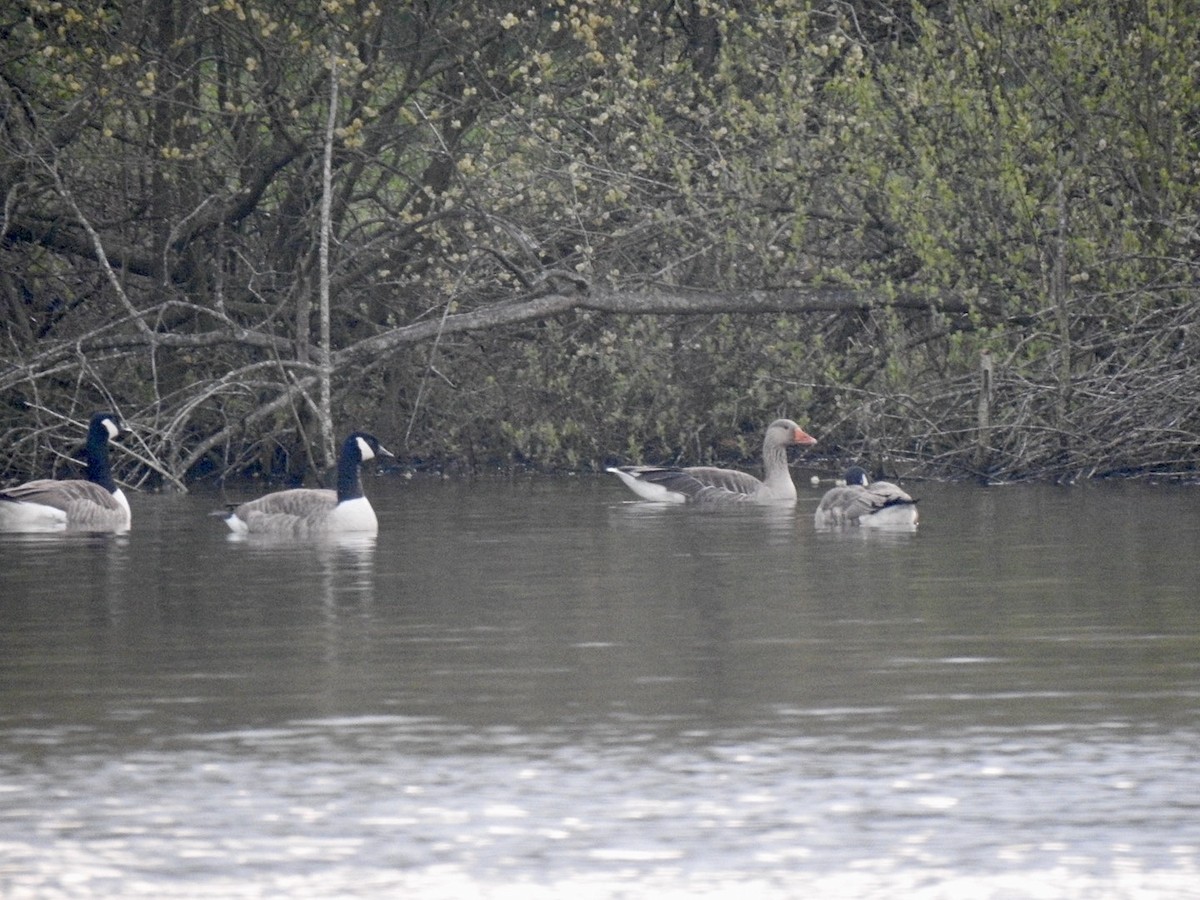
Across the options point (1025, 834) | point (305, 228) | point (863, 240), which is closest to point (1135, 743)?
point (1025, 834)

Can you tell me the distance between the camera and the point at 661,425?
25453mm

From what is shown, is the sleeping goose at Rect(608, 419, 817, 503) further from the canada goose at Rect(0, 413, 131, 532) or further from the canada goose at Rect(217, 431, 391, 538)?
the canada goose at Rect(0, 413, 131, 532)

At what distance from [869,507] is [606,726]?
9.58 meters

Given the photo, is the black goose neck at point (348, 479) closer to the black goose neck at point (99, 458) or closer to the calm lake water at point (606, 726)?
the calm lake water at point (606, 726)

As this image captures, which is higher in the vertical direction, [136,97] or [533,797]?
[136,97]

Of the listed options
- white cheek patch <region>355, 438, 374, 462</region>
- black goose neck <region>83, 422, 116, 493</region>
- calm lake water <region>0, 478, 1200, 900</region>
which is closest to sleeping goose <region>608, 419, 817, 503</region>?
white cheek patch <region>355, 438, 374, 462</region>

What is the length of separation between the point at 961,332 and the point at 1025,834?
16270 mm

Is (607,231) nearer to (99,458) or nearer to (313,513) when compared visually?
(99,458)

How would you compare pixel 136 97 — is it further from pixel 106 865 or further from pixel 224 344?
pixel 106 865

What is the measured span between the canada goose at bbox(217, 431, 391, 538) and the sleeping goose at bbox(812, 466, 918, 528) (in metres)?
3.49

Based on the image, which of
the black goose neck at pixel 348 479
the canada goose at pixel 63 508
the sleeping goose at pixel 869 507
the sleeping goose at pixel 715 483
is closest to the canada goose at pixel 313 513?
the black goose neck at pixel 348 479

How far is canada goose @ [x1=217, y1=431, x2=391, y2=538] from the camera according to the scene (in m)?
17.5

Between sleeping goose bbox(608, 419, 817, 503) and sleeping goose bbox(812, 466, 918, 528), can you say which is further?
sleeping goose bbox(608, 419, 817, 503)

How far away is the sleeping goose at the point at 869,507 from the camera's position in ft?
56.4
